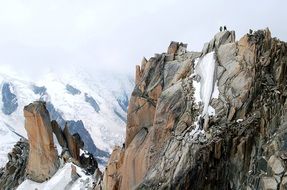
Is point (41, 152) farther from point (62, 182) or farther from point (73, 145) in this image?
point (73, 145)

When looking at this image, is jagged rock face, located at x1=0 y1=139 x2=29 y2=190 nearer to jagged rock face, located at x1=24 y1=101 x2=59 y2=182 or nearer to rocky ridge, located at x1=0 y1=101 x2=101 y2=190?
Answer: rocky ridge, located at x1=0 y1=101 x2=101 y2=190

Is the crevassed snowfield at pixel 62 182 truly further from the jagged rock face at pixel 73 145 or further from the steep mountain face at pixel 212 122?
the steep mountain face at pixel 212 122

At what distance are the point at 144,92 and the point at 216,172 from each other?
48.7 ft

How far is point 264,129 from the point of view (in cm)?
5112

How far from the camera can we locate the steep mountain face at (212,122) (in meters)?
50.6

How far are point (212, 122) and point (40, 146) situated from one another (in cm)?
3384

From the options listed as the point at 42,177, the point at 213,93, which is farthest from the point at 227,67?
the point at 42,177

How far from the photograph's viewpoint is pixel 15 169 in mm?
86000

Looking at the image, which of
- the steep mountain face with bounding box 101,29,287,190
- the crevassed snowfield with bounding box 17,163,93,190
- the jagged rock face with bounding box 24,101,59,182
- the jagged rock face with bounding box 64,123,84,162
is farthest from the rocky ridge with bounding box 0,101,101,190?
the steep mountain face with bounding box 101,29,287,190

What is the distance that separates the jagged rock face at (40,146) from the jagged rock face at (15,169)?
145 inches

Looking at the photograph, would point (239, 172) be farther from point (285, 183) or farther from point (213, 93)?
point (213, 93)

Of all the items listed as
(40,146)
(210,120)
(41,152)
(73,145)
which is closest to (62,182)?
(41,152)

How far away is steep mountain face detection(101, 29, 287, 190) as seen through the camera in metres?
50.6

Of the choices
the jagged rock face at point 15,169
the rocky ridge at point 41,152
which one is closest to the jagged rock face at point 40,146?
the rocky ridge at point 41,152
